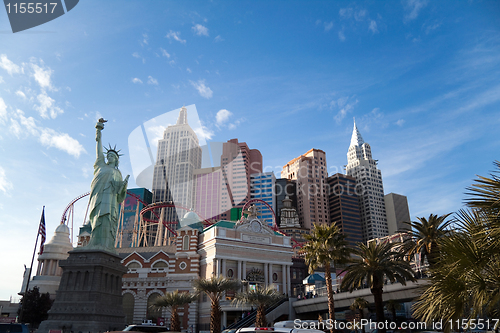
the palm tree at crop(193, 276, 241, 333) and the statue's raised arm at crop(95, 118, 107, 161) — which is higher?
the statue's raised arm at crop(95, 118, 107, 161)

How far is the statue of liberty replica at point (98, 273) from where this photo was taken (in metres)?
39.7

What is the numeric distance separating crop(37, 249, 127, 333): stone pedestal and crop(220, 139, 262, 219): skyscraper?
114 m

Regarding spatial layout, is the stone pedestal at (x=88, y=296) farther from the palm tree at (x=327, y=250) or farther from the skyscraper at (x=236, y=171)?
the skyscraper at (x=236, y=171)

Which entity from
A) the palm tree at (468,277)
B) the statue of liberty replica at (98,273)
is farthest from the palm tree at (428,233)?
the statue of liberty replica at (98,273)

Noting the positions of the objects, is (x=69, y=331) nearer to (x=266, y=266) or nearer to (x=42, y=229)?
(x=42, y=229)

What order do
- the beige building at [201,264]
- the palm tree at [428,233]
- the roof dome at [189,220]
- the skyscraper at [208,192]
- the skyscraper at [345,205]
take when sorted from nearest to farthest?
1. the palm tree at [428,233]
2. the beige building at [201,264]
3. the roof dome at [189,220]
4. the skyscraper at [345,205]
5. the skyscraper at [208,192]

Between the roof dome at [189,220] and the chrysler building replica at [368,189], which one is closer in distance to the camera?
the roof dome at [189,220]

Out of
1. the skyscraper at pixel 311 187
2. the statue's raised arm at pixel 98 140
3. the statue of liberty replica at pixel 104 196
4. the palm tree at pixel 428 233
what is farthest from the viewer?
the skyscraper at pixel 311 187

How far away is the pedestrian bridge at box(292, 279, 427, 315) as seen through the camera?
29.0 meters

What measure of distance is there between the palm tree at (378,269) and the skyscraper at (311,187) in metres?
133

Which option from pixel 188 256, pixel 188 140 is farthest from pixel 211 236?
pixel 188 140

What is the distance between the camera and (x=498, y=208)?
29.8 feet

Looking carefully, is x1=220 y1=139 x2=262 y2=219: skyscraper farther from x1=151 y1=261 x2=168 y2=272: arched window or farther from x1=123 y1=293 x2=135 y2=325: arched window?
x1=123 y1=293 x2=135 y2=325: arched window

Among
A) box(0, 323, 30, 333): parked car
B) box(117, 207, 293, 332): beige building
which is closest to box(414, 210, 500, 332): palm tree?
box(0, 323, 30, 333): parked car
